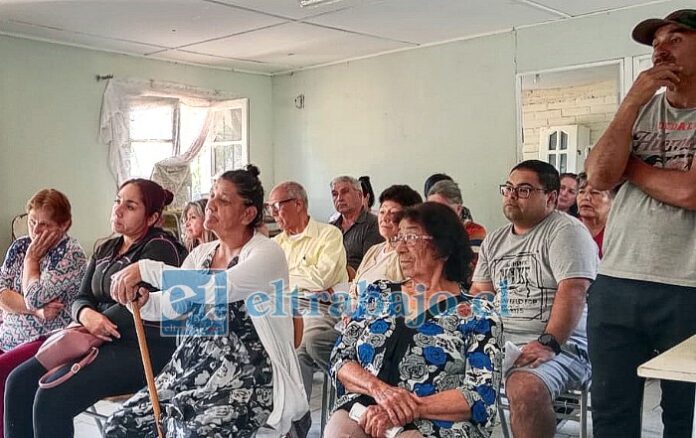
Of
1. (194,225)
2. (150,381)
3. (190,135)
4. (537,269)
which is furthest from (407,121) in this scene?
(150,381)

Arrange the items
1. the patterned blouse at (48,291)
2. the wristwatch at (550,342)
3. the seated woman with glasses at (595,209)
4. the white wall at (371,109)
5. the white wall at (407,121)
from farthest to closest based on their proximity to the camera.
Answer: the white wall at (407,121) < the white wall at (371,109) < the seated woman with glasses at (595,209) < the patterned blouse at (48,291) < the wristwatch at (550,342)

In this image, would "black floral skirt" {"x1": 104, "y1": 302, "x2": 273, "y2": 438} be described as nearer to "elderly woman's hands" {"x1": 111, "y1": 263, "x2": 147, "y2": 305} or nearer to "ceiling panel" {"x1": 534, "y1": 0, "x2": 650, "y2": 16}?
"elderly woman's hands" {"x1": 111, "y1": 263, "x2": 147, "y2": 305}

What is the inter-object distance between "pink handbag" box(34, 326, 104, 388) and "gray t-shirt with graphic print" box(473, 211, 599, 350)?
4.92 feet

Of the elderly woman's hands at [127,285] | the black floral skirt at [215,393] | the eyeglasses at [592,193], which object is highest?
the eyeglasses at [592,193]

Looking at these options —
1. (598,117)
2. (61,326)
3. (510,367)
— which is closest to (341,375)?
(510,367)

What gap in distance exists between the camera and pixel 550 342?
7.86 feet

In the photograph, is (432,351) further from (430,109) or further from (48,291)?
(430,109)

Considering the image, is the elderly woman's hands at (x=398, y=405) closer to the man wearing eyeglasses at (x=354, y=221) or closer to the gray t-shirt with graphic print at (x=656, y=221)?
the gray t-shirt with graphic print at (x=656, y=221)

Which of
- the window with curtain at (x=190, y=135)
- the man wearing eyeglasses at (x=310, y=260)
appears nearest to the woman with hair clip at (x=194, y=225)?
the man wearing eyeglasses at (x=310, y=260)

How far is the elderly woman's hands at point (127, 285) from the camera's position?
2.19 metres

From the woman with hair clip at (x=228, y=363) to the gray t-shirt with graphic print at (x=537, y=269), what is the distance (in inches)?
34.4

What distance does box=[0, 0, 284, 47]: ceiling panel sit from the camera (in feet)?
14.7

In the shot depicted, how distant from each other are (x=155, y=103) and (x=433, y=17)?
275 centimetres

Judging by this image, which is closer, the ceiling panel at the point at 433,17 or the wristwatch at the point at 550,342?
the wristwatch at the point at 550,342
